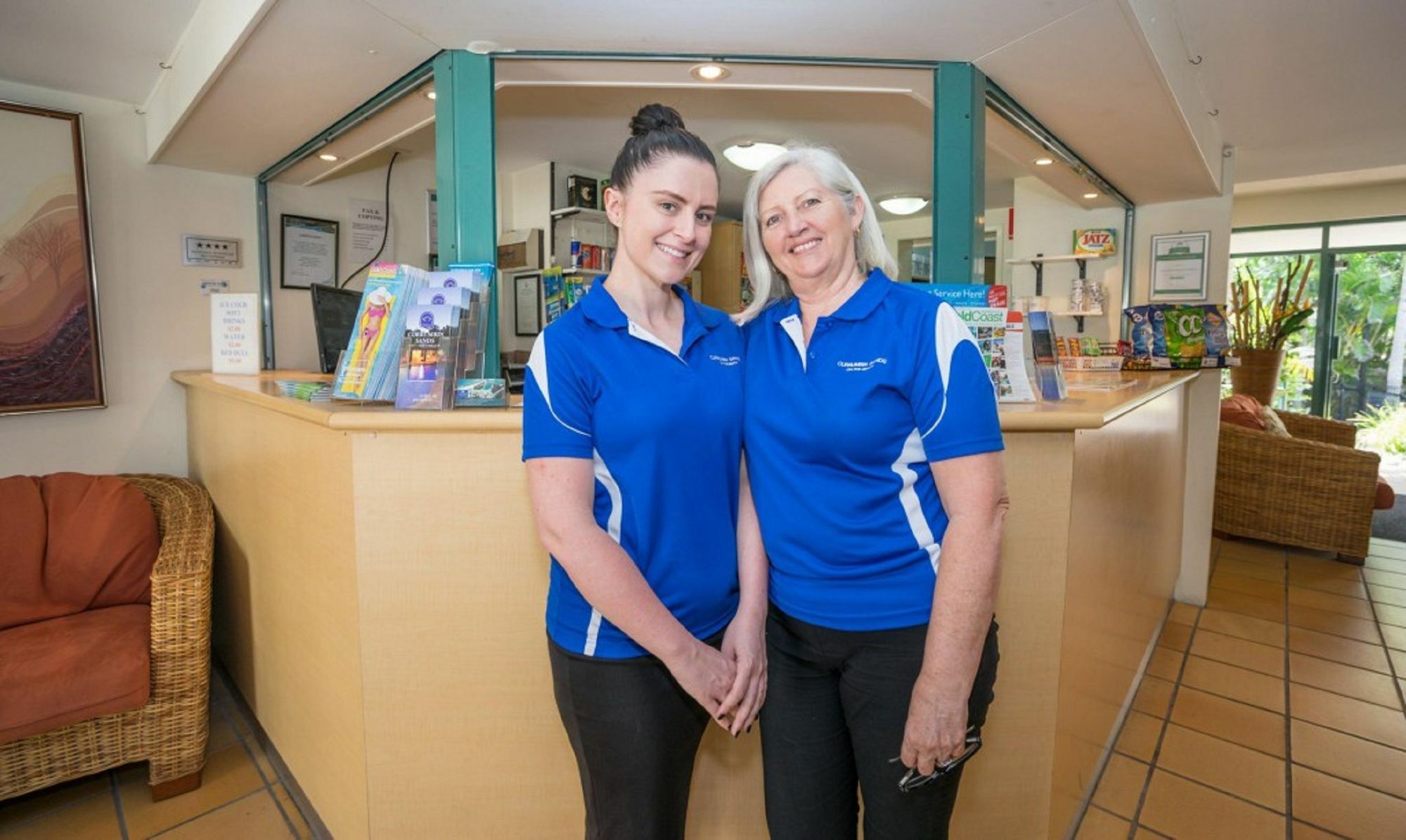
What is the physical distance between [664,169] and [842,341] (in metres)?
0.37

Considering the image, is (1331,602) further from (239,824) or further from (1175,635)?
(239,824)

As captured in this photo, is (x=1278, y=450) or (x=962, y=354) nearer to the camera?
(x=962, y=354)

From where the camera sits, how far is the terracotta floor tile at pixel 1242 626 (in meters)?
3.32

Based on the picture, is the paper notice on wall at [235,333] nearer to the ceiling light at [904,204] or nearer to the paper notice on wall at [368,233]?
the paper notice on wall at [368,233]

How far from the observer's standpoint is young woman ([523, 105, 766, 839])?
1.01 meters

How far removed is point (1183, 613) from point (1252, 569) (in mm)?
988

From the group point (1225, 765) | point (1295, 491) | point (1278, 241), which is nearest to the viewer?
point (1225, 765)

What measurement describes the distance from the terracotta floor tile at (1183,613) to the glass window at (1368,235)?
4.92 m

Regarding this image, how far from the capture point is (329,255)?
3.54 m

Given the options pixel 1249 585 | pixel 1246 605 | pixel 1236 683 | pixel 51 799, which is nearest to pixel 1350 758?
pixel 1236 683

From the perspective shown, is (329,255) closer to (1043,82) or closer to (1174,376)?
(1043,82)

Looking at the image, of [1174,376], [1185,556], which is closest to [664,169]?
[1174,376]

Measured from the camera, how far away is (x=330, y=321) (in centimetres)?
277

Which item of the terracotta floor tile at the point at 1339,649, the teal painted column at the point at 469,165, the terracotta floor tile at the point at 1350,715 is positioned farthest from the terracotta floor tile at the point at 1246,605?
the teal painted column at the point at 469,165
